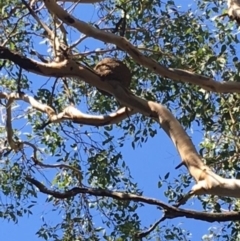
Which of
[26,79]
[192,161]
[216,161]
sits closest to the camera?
[192,161]

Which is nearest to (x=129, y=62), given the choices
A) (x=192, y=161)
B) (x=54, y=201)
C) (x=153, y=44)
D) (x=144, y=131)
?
(x=153, y=44)

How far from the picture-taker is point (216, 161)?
621 cm

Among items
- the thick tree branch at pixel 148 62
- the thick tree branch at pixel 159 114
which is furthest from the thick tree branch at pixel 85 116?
the thick tree branch at pixel 148 62

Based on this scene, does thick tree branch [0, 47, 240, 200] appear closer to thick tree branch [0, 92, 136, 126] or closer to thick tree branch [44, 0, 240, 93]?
thick tree branch [0, 92, 136, 126]

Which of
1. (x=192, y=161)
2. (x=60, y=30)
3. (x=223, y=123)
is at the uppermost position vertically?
(x=60, y=30)

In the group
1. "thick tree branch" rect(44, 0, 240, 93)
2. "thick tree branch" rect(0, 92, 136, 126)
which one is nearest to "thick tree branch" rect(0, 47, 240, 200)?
"thick tree branch" rect(0, 92, 136, 126)

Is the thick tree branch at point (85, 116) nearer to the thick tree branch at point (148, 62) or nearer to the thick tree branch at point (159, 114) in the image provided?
the thick tree branch at point (159, 114)

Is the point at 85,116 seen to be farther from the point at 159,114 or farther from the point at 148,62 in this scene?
the point at 159,114

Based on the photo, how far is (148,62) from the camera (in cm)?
524

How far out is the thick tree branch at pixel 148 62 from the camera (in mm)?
5105

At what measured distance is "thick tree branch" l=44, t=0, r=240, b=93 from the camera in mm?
5105

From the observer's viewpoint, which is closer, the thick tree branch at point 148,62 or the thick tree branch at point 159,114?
the thick tree branch at point 159,114

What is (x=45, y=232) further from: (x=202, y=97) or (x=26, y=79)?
(x=202, y=97)

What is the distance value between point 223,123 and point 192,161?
262cm
